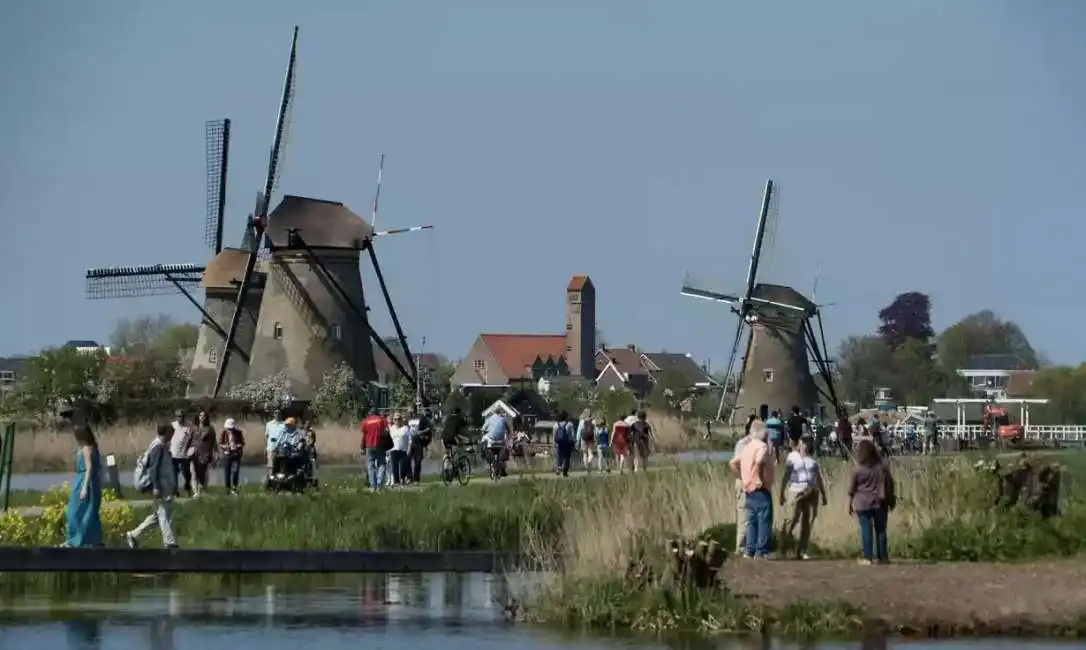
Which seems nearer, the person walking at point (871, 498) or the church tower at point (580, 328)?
the person walking at point (871, 498)

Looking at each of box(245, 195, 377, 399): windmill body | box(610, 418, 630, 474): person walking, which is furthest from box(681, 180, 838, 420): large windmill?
box(610, 418, 630, 474): person walking

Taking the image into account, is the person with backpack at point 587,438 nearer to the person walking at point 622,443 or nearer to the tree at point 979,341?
the person walking at point 622,443

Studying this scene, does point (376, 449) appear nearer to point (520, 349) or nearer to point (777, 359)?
point (777, 359)

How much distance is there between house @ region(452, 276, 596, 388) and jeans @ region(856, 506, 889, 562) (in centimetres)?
12370

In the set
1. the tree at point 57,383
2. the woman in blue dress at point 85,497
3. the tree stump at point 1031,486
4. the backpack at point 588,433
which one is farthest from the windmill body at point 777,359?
the woman in blue dress at point 85,497

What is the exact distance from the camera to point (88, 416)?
6712 cm

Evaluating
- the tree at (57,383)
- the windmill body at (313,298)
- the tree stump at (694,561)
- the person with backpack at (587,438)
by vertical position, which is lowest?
the tree stump at (694,561)

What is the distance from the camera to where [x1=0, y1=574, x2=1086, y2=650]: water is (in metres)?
22.1

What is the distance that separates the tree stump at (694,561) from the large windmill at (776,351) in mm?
73566

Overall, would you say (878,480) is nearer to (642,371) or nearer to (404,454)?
(404,454)

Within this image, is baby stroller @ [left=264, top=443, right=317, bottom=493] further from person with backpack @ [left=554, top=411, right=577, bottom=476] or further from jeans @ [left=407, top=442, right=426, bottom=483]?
person with backpack @ [left=554, top=411, right=577, bottom=476]

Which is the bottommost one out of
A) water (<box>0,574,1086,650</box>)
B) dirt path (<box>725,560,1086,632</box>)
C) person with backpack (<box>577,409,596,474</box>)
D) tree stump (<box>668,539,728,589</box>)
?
water (<box>0,574,1086,650</box>)

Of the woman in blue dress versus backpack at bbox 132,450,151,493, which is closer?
the woman in blue dress

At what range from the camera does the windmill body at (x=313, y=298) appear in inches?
2923
